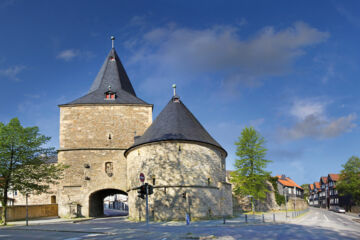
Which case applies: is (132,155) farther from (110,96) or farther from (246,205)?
(246,205)

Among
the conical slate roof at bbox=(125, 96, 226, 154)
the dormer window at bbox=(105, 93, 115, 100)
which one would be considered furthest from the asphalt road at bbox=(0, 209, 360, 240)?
the dormer window at bbox=(105, 93, 115, 100)

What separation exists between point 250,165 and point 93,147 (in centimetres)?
1773

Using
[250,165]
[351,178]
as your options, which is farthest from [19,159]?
[351,178]

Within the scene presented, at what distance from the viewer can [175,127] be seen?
24984mm

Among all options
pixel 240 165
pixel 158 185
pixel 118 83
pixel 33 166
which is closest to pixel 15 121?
pixel 33 166

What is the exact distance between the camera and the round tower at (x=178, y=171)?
904 inches

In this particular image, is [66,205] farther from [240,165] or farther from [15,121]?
[240,165]

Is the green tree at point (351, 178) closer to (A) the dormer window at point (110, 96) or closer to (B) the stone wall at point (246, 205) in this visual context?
(B) the stone wall at point (246, 205)

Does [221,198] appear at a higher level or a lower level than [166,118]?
lower

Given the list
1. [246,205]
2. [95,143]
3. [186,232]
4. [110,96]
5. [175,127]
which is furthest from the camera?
[246,205]

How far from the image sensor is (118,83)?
119 ft

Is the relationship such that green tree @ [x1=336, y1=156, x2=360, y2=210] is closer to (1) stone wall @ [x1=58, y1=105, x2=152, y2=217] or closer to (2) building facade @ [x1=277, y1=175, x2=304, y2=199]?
(2) building facade @ [x1=277, y1=175, x2=304, y2=199]

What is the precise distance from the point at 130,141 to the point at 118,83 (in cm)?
779

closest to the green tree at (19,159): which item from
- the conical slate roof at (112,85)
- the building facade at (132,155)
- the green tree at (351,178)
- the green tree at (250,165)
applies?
the building facade at (132,155)
